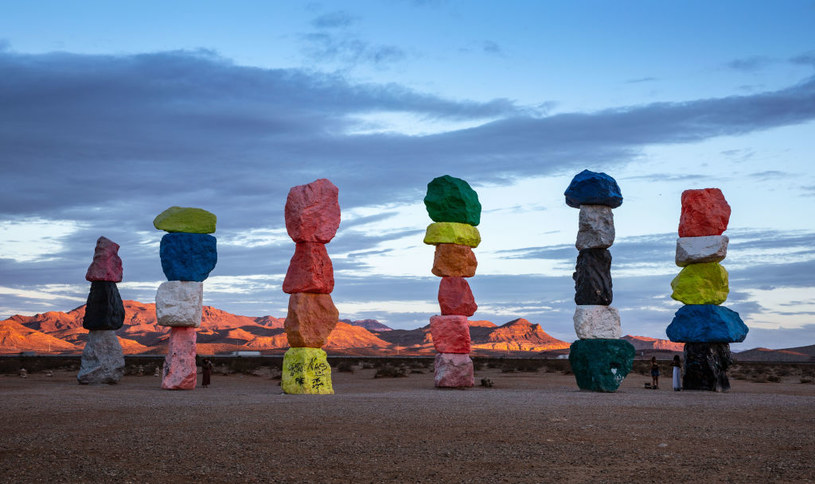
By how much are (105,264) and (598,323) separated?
1453 centimetres

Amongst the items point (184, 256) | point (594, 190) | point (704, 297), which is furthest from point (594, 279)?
point (184, 256)

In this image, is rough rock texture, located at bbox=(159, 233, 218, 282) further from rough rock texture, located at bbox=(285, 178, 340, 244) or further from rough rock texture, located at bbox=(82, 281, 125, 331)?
rough rock texture, located at bbox=(82, 281, 125, 331)

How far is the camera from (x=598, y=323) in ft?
67.3

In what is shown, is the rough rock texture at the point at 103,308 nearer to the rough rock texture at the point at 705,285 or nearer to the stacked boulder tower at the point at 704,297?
the stacked boulder tower at the point at 704,297

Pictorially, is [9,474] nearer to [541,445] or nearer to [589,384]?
[541,445]

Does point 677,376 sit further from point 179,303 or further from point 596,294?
point 179,303

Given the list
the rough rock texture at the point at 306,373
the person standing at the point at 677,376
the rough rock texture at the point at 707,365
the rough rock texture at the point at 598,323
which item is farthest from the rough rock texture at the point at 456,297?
the rough rock texture at the point at 707,365

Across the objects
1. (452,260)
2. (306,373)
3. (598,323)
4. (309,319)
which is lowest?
(306,373)

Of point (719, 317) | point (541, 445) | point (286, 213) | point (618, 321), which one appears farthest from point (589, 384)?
point (541, 445)

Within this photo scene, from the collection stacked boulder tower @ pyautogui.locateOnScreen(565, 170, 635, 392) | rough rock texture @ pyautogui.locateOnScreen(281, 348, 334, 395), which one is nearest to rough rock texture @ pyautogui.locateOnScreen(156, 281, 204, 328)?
rough rock texture @ pyautogui.locateOnScreen(281, 348, 334, 395)

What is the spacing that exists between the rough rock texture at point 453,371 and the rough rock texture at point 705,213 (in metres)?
7.05

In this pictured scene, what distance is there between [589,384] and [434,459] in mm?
12402

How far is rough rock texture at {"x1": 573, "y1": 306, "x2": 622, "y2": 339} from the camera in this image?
67.3 ft

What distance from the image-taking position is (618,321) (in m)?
20.7
